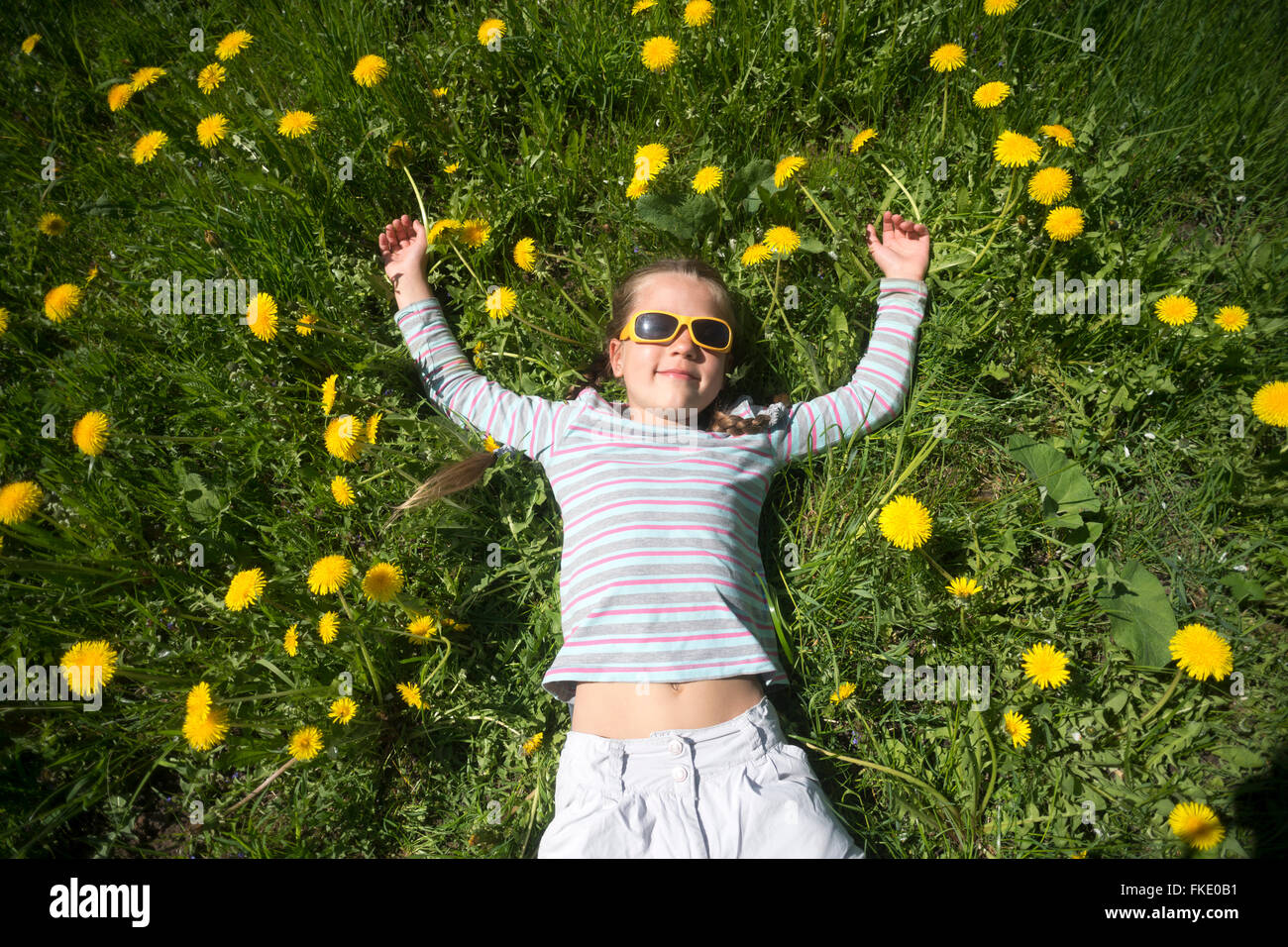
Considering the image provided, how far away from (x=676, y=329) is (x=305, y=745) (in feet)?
5.43

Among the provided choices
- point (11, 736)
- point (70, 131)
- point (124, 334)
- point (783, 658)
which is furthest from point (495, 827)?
point (70, 131)

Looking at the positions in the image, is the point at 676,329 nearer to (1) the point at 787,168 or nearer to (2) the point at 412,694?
(1) the point at 787,168

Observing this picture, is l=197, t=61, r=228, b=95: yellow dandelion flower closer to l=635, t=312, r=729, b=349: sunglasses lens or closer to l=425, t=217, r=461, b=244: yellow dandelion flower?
l=425, t=217, r=461, b=244: yellow dandelion flower

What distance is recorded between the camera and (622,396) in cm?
257

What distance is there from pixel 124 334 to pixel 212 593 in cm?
121

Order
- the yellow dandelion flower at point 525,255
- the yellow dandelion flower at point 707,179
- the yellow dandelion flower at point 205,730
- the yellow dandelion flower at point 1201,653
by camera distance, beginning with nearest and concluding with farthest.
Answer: the yellow dandelion flower at point 1201,653, the yellow dandelion flower at point 205,730, the yellow dandelion flower at point 707,179, the yellow dandelion flower at point 525,255

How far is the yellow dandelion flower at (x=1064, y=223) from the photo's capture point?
7.16ft

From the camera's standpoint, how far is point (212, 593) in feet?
7.94

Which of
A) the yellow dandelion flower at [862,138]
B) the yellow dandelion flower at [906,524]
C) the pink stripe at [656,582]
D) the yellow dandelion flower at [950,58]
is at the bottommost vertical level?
the pink stripe at [656,582]

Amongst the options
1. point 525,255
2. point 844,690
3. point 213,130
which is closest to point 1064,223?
point 844,690

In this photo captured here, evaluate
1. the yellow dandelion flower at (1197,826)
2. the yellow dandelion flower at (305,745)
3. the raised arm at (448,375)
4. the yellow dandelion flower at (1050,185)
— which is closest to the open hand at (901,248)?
the yellow dandelion flower at (1050,185)

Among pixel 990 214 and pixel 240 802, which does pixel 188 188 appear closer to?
pixel 240 802

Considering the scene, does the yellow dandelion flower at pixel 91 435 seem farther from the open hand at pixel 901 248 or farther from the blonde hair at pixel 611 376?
the open hand at pixel 901 248

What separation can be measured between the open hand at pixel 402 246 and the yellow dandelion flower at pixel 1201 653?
112 inches
